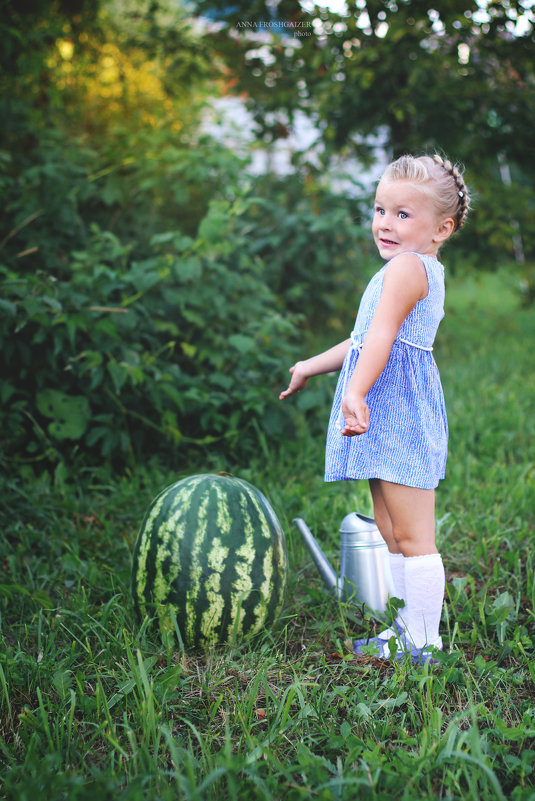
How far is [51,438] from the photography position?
3.56 meters

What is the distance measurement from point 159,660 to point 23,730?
18.9 inches

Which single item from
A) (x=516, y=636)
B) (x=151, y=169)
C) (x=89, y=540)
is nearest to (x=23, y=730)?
(x=89, y=540)

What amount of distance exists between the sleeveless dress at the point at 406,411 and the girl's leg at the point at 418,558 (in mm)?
67

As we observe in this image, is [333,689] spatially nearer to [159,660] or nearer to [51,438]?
[159,660]

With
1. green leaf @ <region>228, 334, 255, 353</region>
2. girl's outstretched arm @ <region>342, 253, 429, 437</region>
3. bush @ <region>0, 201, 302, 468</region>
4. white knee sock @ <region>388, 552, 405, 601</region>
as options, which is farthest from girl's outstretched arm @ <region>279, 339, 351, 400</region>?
green leaf @ <region>228, 334, 255, 353</region>

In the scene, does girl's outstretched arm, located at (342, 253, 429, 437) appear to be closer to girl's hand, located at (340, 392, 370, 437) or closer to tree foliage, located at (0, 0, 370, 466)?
girl's hand, located at (340, 392, 370, 437)

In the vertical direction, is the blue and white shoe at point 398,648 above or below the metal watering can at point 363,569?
below

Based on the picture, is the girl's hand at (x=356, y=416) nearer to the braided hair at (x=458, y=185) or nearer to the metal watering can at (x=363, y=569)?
the metal watering can at (x=363, y=569)

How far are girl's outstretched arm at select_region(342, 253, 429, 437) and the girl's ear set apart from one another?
0.49 ft

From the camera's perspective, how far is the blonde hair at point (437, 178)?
202 centimetres

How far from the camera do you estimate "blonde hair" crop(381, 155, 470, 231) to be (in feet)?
6.61

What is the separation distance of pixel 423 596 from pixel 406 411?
1.91ft

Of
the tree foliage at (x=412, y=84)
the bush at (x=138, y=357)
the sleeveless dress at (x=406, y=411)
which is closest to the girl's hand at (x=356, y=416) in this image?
the sleeveless dress at (x=406, y=411)

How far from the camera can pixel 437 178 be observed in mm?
2029
